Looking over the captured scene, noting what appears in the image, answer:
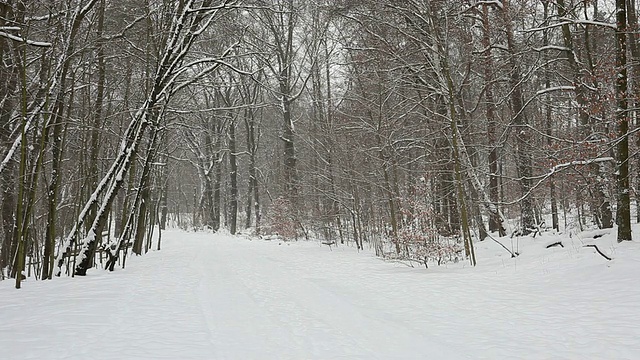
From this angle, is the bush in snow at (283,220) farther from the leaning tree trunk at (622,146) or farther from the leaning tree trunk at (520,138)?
the leaning tree trunk at (622,146)

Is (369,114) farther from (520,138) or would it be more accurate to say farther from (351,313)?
(351,313)

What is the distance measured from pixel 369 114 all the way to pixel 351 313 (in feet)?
32.6

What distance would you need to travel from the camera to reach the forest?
9.01 metres

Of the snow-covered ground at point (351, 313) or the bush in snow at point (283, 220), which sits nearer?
the snow-covered ground at point (351, 313)

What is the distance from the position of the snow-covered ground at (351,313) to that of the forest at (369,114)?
143cm

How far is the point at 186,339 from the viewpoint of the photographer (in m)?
4.86

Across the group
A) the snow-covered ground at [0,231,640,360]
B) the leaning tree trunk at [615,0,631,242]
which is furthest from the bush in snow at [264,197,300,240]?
the leaning tree trunk at [615,0,631,242]

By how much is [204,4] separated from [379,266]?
7.72m

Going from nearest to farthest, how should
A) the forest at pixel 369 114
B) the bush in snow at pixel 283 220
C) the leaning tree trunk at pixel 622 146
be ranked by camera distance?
1. the leaning tree trunk at pixel 622 146
2. the forest at pixel 369 114
3. the bush in snow at pixel 283 220

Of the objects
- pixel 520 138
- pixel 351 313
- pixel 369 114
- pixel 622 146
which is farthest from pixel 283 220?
pixel 351 313

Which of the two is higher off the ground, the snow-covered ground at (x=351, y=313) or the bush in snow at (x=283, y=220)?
the bush in snow at (x=283, y=220)

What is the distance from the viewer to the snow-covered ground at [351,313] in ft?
14.7

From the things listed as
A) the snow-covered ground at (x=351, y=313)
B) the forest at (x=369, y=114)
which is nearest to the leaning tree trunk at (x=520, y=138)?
the forest at (x=369, y=114)

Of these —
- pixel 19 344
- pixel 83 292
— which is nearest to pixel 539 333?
pixel 19 344
